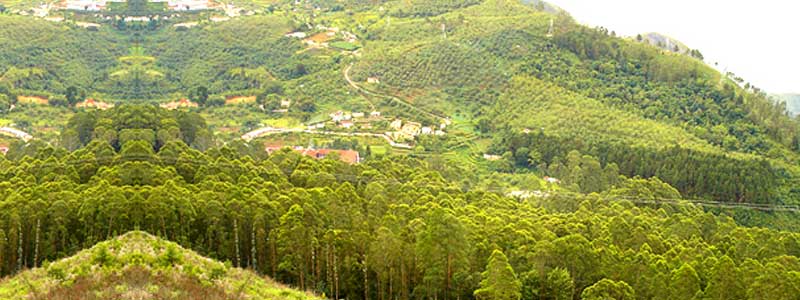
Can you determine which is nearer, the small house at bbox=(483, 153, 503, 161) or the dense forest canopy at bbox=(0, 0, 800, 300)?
the dense forest canopy at bbox=(0, 0, 800, 300)

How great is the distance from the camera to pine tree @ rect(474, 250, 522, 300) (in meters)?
15.3

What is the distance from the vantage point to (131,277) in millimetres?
12398

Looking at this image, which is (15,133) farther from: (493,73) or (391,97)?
(493,73)

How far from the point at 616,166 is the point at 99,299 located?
96.8ft

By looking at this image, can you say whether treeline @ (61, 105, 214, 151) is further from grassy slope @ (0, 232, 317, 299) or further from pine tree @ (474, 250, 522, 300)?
→ pine tree @ (474, 250, 522, 300)

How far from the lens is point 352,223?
62.9 feet

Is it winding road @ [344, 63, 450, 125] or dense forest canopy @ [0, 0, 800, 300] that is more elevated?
dense forest canopy @ [0, 0, 800, 300]

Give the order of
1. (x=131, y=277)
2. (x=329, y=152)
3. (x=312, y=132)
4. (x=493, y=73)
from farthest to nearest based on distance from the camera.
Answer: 1. (x=493, y=73)
2. (x=312, y=132)
3. (x=329, y=152)
4. (x=131, y=277)

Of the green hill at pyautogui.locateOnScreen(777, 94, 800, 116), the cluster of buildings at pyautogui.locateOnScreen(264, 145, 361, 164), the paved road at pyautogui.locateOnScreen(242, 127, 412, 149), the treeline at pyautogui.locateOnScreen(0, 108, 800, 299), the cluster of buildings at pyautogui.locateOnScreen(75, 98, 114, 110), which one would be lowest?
the paved road at pyautogui.locateOnScreen(242, 127, 412, 149)

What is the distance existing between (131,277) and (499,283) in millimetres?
6478

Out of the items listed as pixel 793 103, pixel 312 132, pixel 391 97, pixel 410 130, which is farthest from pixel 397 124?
pixel 793 103

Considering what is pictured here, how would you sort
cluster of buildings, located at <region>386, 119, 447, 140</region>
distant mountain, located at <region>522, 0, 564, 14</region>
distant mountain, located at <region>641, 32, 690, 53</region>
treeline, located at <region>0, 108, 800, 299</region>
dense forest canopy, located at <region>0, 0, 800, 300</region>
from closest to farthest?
1. treeline, located at <region>0, 108, 800, 299</region>
2. dense forest canopy, located at <region>0, 0, 800, 300</region>
3. cluster of buildings, located at <region>386, 119, 447, 140</region>
4. distant mountain, located at <region>641, 32, 690, 53</region>
5. distant mountain, located at <region>522, 0, 564, 14</region>

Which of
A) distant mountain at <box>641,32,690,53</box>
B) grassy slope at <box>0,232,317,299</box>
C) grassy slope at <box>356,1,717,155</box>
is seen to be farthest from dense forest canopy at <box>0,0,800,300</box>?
distant mountain at <box>641,32,690,53</box>

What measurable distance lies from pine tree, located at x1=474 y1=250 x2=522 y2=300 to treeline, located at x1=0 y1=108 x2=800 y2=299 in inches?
1.1
